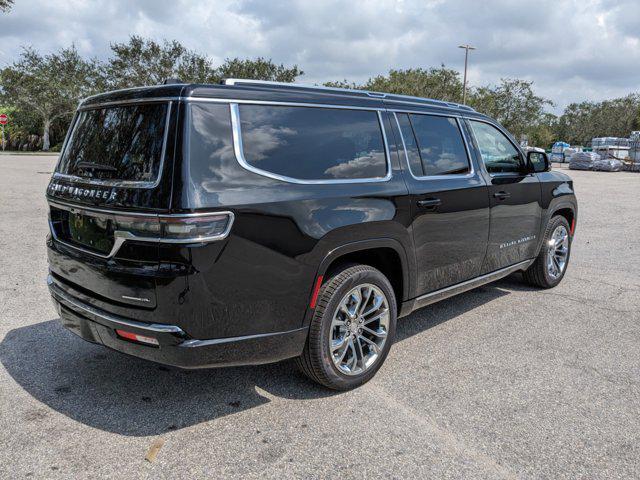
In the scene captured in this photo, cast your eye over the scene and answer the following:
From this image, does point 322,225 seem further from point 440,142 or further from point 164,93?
point 440,142

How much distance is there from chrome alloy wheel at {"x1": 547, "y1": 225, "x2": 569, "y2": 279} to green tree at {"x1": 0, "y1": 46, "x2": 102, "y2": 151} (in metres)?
46.2

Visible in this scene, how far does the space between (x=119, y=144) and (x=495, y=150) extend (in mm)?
3329

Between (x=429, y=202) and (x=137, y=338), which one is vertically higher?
(x=429, y=202)

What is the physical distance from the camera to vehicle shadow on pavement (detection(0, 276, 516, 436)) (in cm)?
317

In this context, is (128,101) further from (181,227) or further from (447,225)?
(447,225)

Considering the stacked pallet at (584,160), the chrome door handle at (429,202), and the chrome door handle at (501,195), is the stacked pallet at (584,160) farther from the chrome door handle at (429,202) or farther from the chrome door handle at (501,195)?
the chrome door handle at (429,202)

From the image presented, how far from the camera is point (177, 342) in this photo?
2756mm

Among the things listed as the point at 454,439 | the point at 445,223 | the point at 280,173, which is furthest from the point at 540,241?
the point at 280,173

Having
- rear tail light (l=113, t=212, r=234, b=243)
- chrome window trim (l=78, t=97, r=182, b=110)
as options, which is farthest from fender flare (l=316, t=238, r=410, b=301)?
chrome window trim (l=78, t=97, r=182, b=110)

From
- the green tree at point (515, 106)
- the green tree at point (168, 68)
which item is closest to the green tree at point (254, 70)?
the green tree at point (168, 68)

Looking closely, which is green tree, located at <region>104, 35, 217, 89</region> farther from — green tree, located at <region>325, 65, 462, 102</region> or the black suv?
the black suv

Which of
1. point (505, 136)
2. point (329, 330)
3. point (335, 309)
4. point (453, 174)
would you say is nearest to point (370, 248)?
point (335, 309)

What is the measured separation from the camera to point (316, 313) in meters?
3.23

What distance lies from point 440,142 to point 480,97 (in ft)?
152
